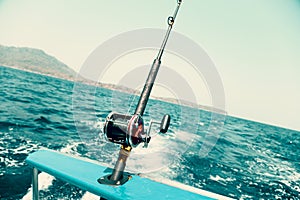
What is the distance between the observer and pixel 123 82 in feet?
Answer: 9.16

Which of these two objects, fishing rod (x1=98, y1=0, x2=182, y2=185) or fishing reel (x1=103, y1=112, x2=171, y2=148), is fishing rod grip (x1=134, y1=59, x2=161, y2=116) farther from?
fishing reel (x1=103, y1=112, x2=171, y2=148)

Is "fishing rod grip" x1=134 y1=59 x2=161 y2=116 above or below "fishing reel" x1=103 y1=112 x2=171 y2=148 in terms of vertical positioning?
above

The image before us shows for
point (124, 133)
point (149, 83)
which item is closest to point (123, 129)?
point (124, 133)

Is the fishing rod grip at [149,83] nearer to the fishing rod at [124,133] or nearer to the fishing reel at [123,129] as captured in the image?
the fishing rod at [124,133]

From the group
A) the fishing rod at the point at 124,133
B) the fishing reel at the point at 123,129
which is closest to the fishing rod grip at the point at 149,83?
the fishing rod at the point at 124,133

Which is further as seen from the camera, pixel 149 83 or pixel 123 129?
pixel 149 83

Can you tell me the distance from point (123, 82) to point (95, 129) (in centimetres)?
859

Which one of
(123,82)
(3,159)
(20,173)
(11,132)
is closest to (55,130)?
(11,132)

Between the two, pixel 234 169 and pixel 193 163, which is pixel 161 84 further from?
pixel 234 169

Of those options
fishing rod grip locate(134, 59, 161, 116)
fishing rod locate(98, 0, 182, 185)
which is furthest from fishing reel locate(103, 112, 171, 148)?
fishing rod grip locate(134, 59, 161, 116)

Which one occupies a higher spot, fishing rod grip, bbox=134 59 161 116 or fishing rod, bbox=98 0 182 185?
fishing rod grip, bbox=134 59 161 116

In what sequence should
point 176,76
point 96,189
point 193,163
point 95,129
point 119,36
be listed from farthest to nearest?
point 95,129
point 193,163
point 176,76
point 119,36
point 96,189

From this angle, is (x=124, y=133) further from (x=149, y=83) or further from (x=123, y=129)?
(x=149, y=83)

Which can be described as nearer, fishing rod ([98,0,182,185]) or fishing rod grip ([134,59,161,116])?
fishing rod ([98,0,182,185])
